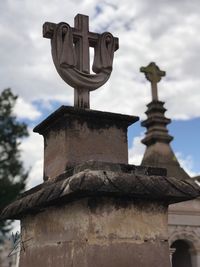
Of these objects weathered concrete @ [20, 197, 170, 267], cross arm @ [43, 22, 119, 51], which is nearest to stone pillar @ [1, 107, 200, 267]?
weathered concrete @ [20, 197, 170, 267]

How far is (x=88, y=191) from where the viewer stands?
10.6ft

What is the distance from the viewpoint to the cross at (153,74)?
1867 cm

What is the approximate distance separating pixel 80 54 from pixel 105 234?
5.54 feet

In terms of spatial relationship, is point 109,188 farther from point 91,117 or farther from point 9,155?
point 9,155

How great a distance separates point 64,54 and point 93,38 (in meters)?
0.41

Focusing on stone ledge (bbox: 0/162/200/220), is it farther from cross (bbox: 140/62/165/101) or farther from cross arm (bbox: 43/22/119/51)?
cross (bbox: 140/62/165/101)

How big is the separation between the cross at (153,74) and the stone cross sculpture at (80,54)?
14.5m

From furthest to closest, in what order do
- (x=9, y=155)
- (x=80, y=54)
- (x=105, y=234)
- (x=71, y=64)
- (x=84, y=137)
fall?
(x=9, y=155) → (x=80, y=54) → (x=71, y=64) → (x=84, y=137) → (x=105, y=234)

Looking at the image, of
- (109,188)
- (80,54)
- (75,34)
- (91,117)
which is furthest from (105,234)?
(75,34)

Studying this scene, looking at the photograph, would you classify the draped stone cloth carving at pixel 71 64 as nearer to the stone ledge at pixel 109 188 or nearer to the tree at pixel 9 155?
the stone ledge at pixel 109 188

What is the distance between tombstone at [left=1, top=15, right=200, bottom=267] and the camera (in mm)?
3379

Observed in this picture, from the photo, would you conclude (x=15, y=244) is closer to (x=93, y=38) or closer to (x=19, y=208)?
(x=19, y=208)

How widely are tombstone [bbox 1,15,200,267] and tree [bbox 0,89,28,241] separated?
912 inches

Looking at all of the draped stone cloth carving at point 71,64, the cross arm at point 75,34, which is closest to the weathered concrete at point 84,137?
the draped stone cloth carving at point 71,64
